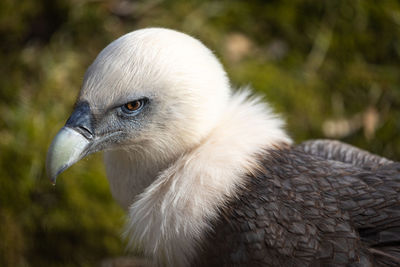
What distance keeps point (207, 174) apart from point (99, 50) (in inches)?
87.5

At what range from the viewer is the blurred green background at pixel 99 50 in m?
3.02

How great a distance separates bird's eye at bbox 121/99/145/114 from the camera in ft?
6.38

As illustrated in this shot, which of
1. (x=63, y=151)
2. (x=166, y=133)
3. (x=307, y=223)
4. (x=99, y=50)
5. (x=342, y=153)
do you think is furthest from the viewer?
(x=99, y=50)

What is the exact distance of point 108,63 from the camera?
1915 millimetres

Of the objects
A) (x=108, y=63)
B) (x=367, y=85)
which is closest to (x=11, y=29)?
(x=108, y=63)

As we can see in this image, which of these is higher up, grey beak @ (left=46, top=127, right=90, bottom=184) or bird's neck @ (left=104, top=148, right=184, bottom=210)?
bird's neck @ (left=104, top=148, right=184, bottom=210)

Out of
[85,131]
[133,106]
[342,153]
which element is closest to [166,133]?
[133,106]

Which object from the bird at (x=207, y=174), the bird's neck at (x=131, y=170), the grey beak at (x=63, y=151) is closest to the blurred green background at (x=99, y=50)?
the bird's neck at (x=131, y=170)

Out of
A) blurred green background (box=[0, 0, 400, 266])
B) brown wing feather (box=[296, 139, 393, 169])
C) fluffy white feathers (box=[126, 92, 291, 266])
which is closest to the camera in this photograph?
fluffy white feathers (box=[126, 92, 291, 266])

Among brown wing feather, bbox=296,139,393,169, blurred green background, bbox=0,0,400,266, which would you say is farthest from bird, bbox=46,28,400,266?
blurred green background, bbox=0,0,400,266

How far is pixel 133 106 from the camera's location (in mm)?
1954

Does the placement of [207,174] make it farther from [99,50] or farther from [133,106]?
[99,50]

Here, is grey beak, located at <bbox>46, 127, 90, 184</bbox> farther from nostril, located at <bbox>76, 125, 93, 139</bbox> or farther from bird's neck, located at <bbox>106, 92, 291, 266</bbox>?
bird's neck, located at <bbox>106, 92, 291, 266</bbox>

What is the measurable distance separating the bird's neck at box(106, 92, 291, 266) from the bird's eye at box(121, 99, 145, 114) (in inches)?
9.2
